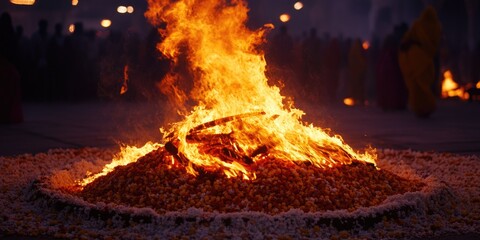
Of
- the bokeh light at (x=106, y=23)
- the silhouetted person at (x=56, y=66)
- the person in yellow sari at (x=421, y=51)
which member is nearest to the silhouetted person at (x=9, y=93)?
the silhouetted person at (x=56, y=66)

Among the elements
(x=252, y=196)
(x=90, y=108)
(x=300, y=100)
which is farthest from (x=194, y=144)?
(x=300, y=100)

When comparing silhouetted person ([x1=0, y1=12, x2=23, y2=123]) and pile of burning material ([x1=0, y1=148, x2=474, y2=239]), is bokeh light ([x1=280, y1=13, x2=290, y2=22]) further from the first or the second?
pile of burning material ([x1=0, y1=148, x2=474, y2=239])

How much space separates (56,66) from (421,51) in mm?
11139

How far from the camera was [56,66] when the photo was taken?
23.0 meters

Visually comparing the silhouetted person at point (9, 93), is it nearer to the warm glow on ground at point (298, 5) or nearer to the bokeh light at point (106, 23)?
the bokeh light at point (106, 23)

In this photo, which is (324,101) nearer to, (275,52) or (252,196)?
(275,52)

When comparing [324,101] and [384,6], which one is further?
[384,6]

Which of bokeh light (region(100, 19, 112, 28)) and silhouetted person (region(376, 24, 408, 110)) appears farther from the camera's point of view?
bokeh light (region(100, 19, 112, 28))

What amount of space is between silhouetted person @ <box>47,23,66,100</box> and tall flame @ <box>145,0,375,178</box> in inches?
581

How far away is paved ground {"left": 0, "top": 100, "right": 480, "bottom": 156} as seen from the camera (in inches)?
490

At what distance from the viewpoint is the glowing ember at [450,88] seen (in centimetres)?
2770

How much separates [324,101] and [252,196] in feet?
55.8

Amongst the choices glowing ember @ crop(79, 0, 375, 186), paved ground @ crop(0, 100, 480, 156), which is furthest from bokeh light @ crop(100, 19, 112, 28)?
glowing ember @ crop(79, 0, 375, 186)

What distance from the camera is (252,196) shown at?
6723 mm
